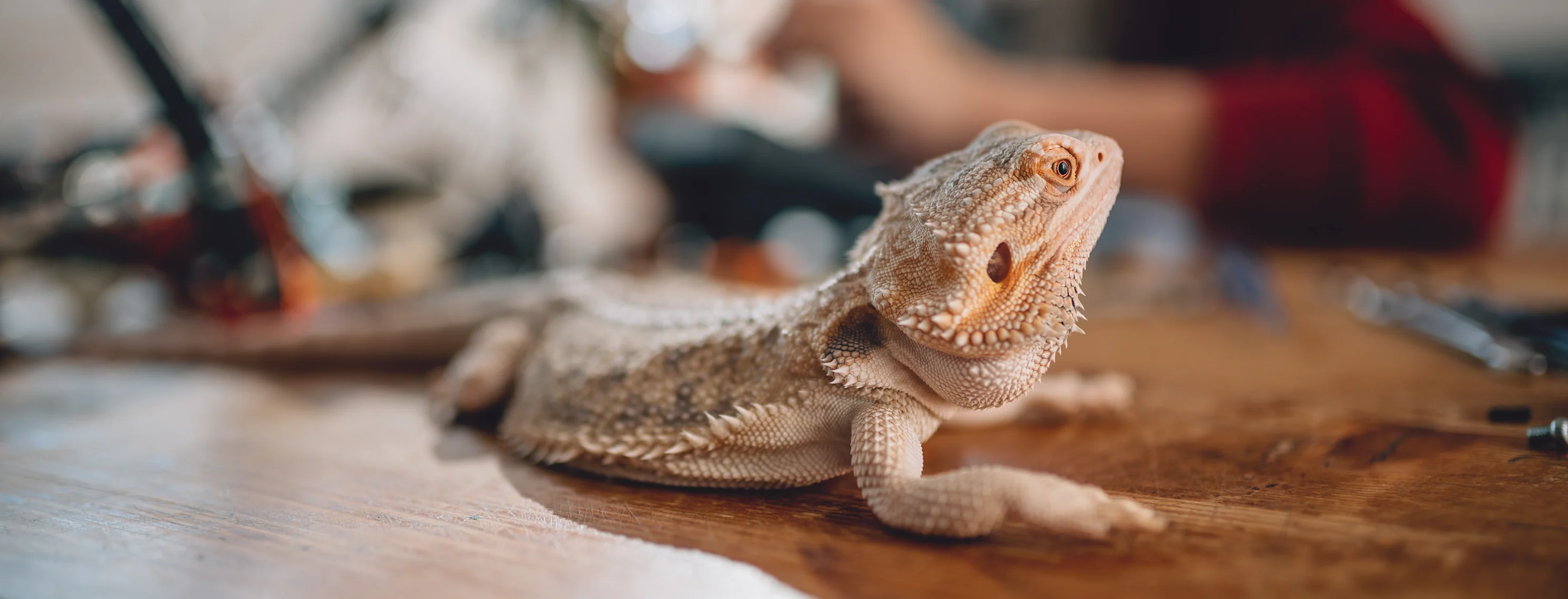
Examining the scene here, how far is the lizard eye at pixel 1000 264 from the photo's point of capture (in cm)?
88

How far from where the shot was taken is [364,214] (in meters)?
3.30

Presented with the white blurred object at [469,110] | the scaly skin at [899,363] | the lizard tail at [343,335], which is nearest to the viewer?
the scaly skin at [899,363]

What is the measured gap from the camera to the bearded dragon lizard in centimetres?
81

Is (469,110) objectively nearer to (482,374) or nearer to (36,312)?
(36,312)

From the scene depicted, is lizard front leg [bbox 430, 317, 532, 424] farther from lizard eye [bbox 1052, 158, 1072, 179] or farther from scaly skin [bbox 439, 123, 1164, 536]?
lizard eye [bbox 1052, 158, 1072, 179]

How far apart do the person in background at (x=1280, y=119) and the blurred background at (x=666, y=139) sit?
0.01 m

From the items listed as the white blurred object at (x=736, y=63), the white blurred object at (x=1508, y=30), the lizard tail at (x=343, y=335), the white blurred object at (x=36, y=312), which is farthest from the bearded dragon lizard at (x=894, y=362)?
the white blurred object at (x=1508, y=30)

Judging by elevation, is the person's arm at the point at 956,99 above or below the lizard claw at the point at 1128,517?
above

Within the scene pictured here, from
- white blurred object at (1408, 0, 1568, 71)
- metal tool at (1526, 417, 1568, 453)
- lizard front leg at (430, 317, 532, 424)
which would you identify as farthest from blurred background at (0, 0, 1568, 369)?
white blurred object at (1408, 0, 1568, 71)

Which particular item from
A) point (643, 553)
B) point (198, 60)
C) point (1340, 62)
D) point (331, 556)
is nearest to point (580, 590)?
point (643, 553)

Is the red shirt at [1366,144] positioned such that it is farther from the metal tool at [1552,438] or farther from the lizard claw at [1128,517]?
the lizard claw at [1128,517]

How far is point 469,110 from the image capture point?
3285 millimetres

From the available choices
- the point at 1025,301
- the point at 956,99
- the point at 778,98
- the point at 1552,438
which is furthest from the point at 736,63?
the point at 1552,438

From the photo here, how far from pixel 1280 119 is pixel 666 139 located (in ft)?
7.94
